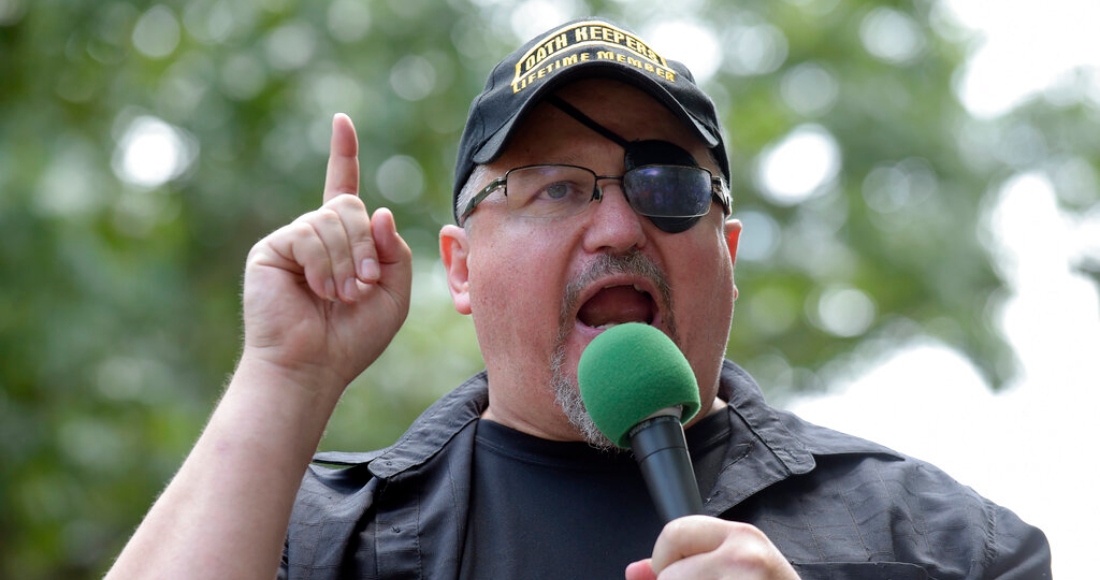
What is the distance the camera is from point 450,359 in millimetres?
7715

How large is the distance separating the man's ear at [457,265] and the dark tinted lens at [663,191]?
0.57 m

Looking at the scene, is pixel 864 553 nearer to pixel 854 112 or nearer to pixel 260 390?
pixel 260 390

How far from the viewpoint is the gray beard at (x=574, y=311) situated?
110 inches

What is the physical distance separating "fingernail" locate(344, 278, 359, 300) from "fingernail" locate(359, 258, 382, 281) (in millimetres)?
27

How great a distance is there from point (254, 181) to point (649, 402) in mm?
5599

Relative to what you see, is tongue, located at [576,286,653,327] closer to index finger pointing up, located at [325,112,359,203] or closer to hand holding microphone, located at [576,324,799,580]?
hand holding microphone, located at [576,324,799,580]

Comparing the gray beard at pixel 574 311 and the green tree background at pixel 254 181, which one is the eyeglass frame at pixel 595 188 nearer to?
the gray beard at pixel 574 311

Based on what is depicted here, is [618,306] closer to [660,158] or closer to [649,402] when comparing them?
[660,158]

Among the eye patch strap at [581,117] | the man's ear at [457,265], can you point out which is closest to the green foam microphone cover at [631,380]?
the eye patch strap at [581,117]

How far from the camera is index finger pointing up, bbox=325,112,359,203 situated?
2773mm

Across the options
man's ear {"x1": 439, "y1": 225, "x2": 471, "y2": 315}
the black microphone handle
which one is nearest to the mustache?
man's ear {"x1": 439, "y1": 225, "x2": 471, "y2": 315}

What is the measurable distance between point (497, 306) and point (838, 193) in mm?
8443

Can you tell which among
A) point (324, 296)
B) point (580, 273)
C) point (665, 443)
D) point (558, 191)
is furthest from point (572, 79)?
point (665, 443)

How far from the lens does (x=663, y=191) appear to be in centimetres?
284
